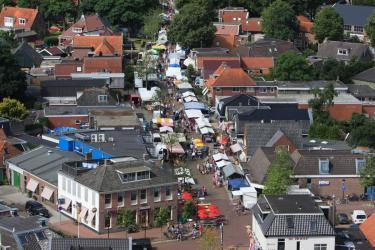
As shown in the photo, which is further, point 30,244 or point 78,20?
point 78,20

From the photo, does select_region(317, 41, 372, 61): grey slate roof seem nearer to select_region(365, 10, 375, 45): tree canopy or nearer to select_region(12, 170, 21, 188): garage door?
select_region(365, 10, 375, 45): tree canopy

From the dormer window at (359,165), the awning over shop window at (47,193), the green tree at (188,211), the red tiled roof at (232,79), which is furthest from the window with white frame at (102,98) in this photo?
the dormer window at (359,165)

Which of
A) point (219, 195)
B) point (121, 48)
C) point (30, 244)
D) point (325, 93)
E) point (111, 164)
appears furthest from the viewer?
point (121, 48)

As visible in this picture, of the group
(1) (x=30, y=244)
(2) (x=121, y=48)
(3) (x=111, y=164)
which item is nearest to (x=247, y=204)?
(3) (x=111, y=164)

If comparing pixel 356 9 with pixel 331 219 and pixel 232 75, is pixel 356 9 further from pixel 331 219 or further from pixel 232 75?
pixel 331 219

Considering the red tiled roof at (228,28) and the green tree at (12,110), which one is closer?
the green tree at (12,110)

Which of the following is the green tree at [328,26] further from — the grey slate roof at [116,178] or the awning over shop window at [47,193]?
the awning over shop window at [47,193]
